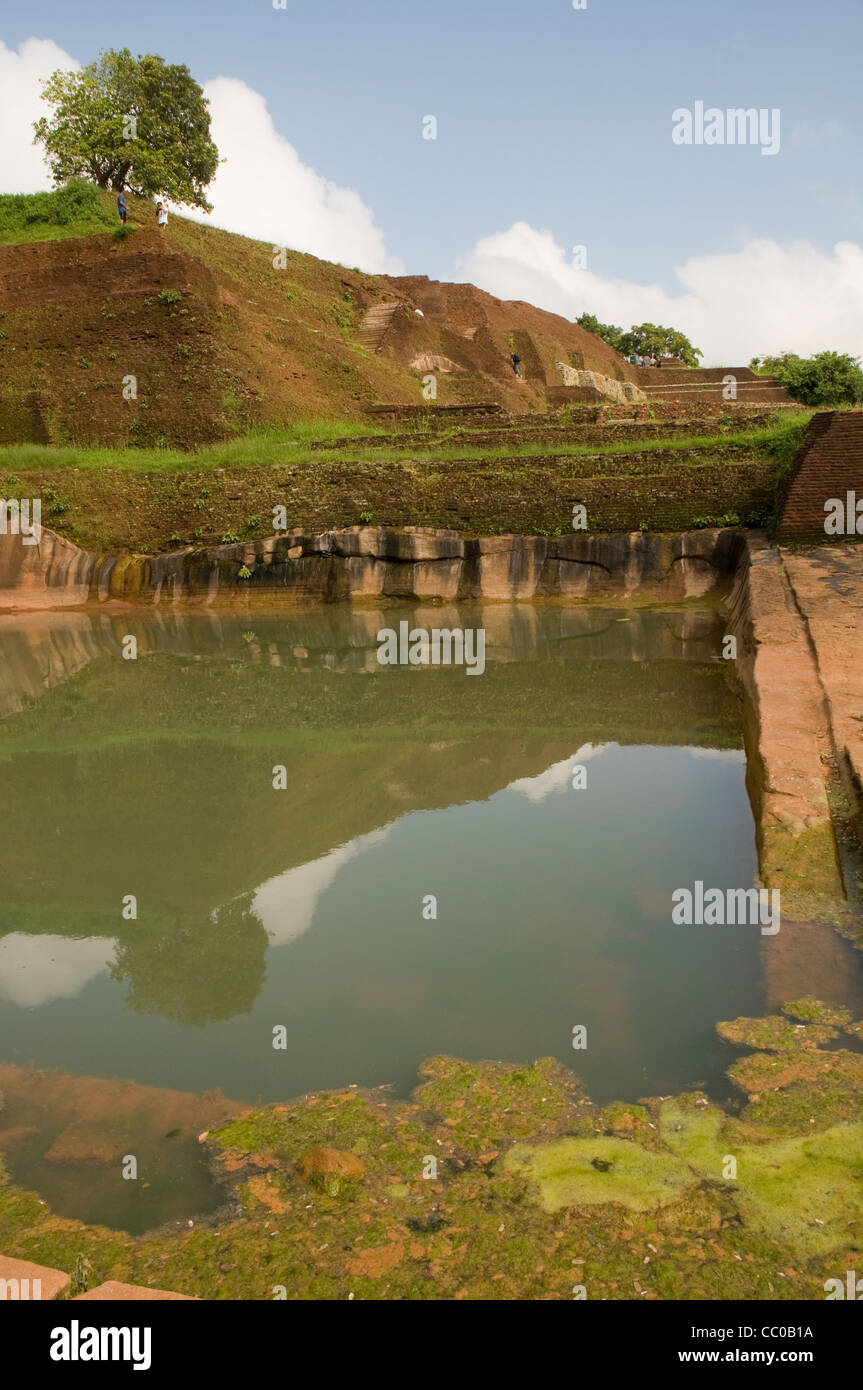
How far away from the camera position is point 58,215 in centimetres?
2841

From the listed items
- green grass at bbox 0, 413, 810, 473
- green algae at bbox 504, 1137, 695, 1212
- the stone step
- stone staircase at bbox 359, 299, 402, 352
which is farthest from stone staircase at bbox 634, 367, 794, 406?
the stone step

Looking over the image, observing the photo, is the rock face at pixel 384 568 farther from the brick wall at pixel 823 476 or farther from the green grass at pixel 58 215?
the green grass at pixel 58 215

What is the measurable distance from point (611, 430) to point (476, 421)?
14.1ft

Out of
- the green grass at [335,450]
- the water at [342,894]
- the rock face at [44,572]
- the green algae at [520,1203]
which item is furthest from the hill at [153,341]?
the green algae at [520,1203]

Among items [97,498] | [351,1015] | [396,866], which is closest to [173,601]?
[97,498]

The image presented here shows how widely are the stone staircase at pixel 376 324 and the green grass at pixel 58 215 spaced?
8.08 meters

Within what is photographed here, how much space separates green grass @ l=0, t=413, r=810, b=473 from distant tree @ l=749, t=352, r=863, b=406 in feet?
56.9

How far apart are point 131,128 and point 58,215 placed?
20.5 feet

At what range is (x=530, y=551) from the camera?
1788 cm

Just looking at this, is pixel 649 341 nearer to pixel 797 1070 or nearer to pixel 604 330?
pixel 604 330

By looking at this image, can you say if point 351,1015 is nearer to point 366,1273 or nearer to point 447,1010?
point 447,1010

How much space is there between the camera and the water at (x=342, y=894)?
4.11m

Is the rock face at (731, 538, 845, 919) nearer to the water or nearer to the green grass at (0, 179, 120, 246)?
the water

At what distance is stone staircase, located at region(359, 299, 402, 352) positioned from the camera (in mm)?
32000
